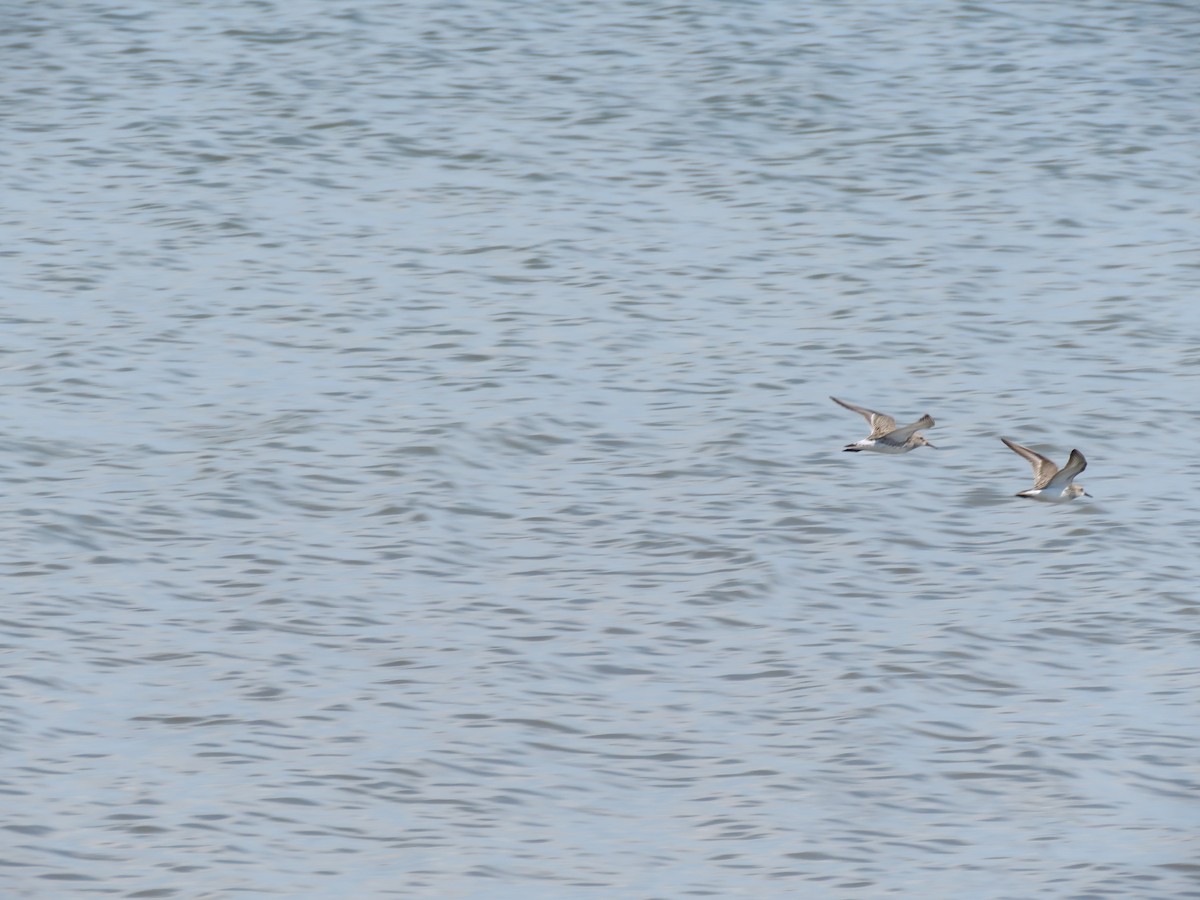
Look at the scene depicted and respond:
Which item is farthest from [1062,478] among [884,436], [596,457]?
[596,457]

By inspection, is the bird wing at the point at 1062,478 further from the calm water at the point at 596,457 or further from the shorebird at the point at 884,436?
the shorebird at the point at 884,436

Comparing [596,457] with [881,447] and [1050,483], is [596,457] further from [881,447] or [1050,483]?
[1050,483]

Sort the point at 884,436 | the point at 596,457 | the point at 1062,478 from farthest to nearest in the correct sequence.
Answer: the point at 596,457
the point at 884,436
the point at 1062,478

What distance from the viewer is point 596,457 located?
18172 mm

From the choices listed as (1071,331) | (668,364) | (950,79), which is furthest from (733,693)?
(950,79)

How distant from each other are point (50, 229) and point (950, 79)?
1270cm

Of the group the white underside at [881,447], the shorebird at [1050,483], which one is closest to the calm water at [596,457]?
the shorebird at [1050,483]

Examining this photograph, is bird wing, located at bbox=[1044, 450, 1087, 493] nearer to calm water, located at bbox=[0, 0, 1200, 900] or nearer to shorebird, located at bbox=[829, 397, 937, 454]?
calm water, located at bbox=[0, 0, 1200, 900]

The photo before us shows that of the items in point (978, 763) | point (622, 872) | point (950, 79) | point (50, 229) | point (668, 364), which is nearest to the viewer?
point (622, 872)

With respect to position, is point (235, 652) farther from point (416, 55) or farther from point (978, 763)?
point (416, 55)

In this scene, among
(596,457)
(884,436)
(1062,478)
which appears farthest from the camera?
(596,457)

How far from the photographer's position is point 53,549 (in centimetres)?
1608

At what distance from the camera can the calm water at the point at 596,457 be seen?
40.8 ft

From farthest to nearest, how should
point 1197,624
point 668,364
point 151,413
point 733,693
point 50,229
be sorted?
point 50,229
point 668,364
point 151,413
point 1197,624
point 733,693
